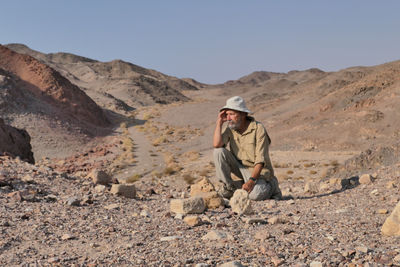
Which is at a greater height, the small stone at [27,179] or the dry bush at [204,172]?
the small stone at [27,179]

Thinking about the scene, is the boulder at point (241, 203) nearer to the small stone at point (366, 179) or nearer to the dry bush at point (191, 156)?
the small stone at point (366, 179)

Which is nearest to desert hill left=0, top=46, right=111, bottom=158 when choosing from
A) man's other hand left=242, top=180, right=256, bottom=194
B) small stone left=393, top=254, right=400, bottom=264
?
man's other hand left=242, top=180, right=256, bottom=194

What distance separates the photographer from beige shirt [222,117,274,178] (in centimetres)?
579

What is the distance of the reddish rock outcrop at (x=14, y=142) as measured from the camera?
1240 centimetres

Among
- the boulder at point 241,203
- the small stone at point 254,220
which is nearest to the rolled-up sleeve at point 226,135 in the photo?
the boulder at point 241,203

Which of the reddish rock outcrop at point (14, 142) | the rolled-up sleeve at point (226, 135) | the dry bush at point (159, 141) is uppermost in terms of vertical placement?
the rolled-up sleeve at point (226, 135)

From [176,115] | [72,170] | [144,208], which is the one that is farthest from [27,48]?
[144,208]

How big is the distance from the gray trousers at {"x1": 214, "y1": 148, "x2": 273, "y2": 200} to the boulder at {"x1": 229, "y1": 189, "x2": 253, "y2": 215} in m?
0.93

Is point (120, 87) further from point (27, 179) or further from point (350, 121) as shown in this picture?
point (27, 179)

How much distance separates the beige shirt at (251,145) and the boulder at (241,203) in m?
0.81

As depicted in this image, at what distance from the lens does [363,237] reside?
12.1 feet

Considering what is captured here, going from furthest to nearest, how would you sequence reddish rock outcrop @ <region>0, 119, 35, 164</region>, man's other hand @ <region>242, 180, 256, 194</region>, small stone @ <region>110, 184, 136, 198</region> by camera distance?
reddish rock outcrop @ <region>0, 119, 35, 164</region>, small stone @ <region>110, 184, 136, 198</region>, man's other hand @ <region>242, 180, 256, 194</region>

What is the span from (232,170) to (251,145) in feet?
1.90

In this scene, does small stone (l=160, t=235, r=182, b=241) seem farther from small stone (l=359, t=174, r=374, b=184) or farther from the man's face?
small stone (l=359, t=174, r=374, b=184)
